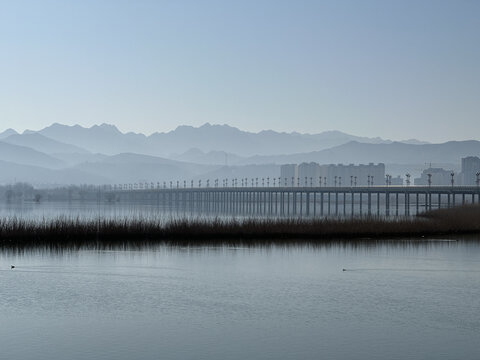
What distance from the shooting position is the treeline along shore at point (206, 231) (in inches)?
2012

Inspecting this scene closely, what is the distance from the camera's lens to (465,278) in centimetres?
3544

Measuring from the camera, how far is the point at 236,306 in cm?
2733

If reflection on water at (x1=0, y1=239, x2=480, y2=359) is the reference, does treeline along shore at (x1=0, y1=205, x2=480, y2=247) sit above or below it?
above

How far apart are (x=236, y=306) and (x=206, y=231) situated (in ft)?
98.4

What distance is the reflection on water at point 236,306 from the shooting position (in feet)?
69.2

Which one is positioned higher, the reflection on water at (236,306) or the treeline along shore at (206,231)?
the treeline along shore at (206,231)

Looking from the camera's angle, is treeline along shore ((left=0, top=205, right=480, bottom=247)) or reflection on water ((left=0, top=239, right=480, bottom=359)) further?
treeline along shore ((left=0, top=205, right=480, bottom=247))

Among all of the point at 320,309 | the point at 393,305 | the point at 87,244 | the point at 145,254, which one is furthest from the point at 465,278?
the point at 87,244

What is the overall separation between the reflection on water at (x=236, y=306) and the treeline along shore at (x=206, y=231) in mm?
5877

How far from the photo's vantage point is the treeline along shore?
168ft

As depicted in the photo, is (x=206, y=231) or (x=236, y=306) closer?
(x=236, y=306)

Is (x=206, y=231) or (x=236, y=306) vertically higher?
(x=206, y=231)

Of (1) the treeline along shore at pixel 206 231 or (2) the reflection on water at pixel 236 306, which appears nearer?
(2) the reflection on water at pixel 236 306

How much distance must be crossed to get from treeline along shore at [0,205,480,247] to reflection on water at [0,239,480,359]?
5877 mm
